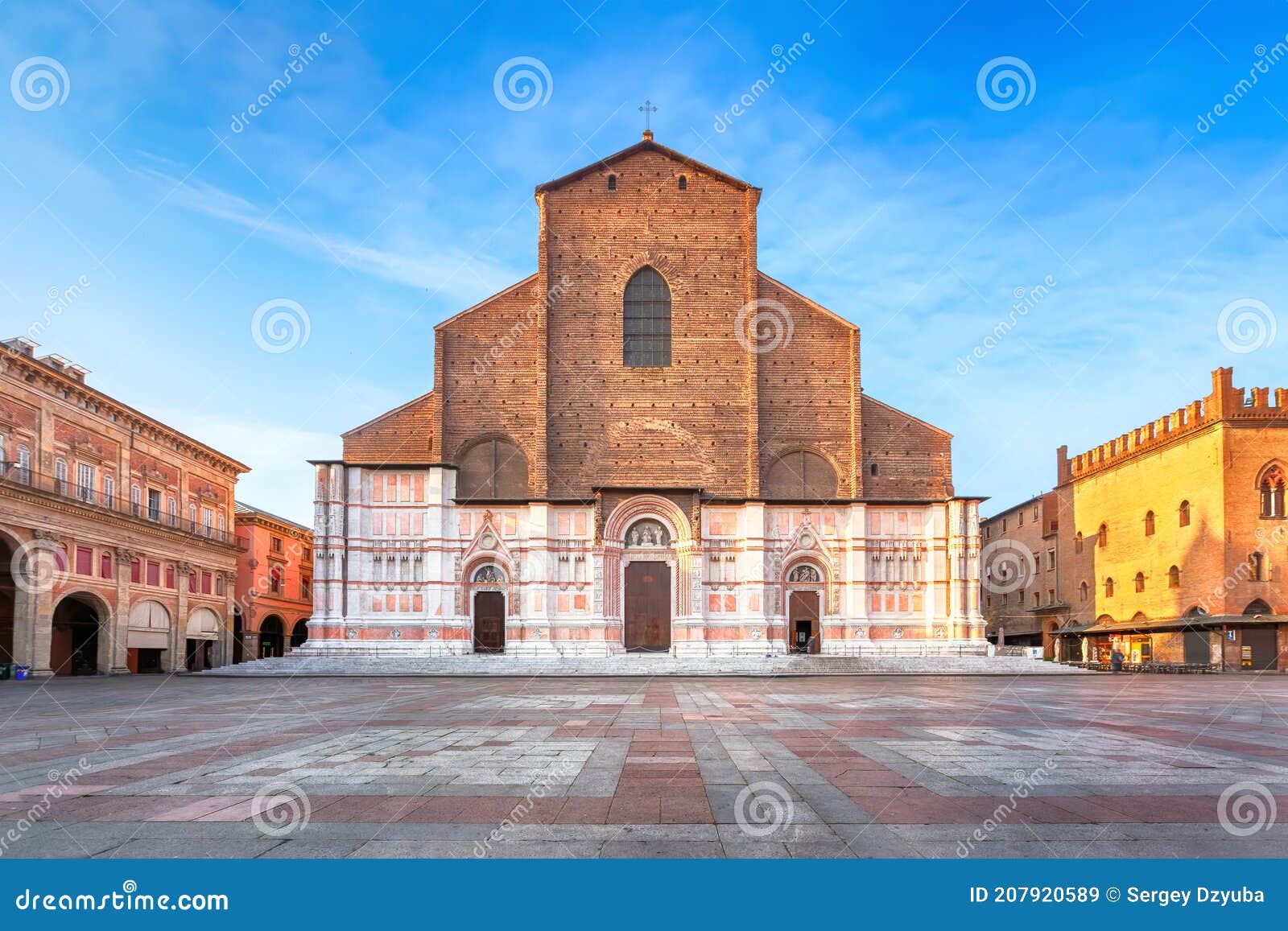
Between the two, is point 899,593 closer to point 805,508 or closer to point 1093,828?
point 805,508

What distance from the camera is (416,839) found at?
20.3ft

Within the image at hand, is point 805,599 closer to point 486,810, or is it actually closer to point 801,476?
point 801,476

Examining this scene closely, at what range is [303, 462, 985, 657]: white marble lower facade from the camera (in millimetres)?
38500

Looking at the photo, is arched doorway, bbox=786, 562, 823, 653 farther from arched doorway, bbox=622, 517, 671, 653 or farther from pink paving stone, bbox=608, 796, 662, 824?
pink paving stone, bbox=608, 796, 662, 824

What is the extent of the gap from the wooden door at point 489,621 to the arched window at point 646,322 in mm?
11278

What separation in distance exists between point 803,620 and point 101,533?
28.5 m

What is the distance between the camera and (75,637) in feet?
128

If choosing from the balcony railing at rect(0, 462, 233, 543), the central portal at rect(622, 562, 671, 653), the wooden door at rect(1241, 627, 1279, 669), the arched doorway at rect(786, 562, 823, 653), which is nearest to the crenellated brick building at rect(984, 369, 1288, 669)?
the wooden door at rect(1241, 627, 1279, 669)

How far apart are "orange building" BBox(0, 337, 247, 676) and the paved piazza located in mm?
19252

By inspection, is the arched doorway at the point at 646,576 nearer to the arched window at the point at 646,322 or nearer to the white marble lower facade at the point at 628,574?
the white marble lower facade at the point at 628,574

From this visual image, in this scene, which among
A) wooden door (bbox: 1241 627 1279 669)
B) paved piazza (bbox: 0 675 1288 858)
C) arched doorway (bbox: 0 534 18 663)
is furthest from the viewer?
wooden door (bbox: 1241 627 1279 669)

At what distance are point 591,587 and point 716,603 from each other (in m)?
5.15

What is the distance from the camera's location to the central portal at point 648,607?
39.7 metres

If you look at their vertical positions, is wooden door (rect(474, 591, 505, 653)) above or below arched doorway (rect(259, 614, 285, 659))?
above
